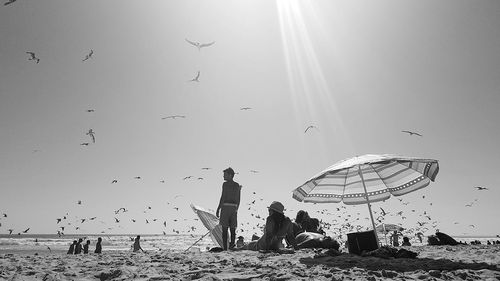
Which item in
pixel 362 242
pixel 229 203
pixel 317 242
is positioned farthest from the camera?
pixel 229 203

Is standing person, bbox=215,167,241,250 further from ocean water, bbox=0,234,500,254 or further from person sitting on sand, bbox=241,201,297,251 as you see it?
ocean water, bbox=0,234,500,254

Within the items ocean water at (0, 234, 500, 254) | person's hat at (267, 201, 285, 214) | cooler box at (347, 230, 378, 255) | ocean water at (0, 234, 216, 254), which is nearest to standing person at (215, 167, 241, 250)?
person's hat at (267, 201, 285, 214)

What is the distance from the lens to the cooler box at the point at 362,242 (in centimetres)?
595

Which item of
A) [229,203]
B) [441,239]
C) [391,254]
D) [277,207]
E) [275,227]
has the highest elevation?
[229,203]

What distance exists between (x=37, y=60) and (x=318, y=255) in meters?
11.9

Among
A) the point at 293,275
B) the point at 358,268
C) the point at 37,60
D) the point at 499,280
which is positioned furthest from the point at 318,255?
the point at 37,60

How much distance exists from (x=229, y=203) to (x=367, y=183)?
3.81 meters

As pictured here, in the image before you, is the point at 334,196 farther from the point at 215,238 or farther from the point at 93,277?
the point at 93,277

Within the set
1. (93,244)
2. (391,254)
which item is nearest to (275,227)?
(391,254)

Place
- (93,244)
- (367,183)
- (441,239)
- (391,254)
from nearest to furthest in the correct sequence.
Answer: (391,254)
(367,183)
(441,239)
(93,244)

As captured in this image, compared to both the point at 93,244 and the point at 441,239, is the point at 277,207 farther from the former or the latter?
the point at 93,244

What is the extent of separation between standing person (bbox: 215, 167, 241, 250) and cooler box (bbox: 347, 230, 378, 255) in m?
3.29

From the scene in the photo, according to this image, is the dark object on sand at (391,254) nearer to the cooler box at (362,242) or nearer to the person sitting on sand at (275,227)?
the cooler box at (362,242)

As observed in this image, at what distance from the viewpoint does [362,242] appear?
6008 mm
